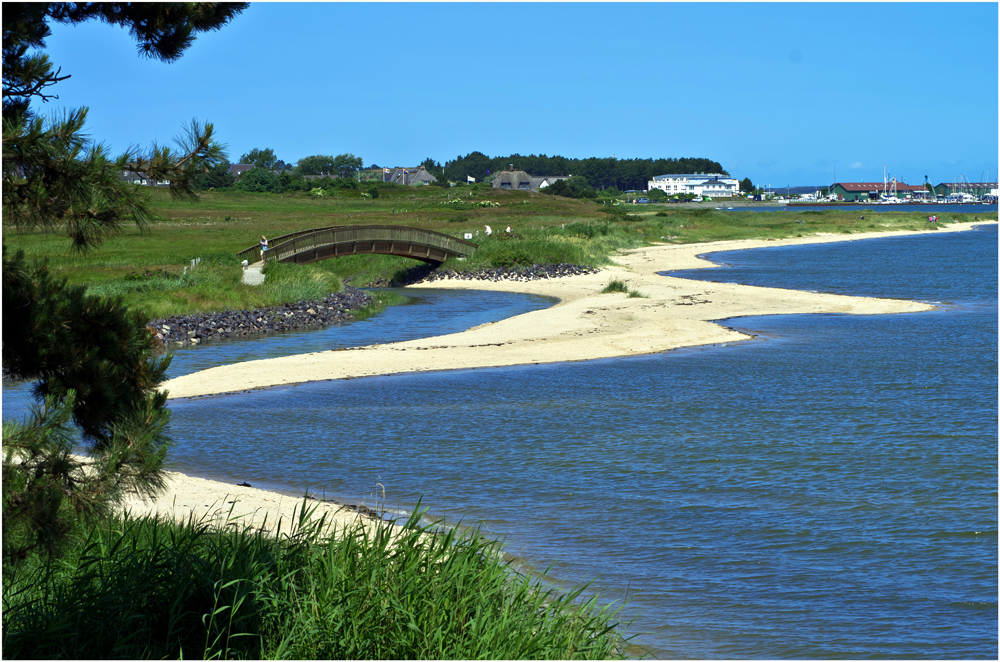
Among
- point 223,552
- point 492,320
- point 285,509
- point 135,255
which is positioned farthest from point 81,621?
point 135,255

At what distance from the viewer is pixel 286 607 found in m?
6.93

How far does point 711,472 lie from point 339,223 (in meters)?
62.4

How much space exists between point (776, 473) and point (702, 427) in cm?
345

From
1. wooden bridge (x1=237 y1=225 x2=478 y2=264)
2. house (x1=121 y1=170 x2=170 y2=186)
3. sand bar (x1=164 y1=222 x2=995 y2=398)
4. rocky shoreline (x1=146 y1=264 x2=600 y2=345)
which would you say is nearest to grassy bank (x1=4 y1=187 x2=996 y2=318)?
house (x1=121 y1=170 x2=170 y2=186)

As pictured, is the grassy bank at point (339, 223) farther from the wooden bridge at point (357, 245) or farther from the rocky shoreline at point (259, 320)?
the wooden bridge at point (357, 245)

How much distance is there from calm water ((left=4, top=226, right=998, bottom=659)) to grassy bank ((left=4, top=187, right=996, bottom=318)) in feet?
17.8

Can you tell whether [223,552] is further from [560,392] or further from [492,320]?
[492,320]

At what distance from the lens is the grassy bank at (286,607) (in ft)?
21.5

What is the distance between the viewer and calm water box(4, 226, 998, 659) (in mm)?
9797

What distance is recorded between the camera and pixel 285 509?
1182cm

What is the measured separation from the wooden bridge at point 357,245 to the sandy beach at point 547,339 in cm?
443

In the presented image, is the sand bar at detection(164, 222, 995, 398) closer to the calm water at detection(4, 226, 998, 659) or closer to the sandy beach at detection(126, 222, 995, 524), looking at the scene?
the sandy beach at detection(126, 222, 995, 524)

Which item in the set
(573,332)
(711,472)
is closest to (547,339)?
(573,332)

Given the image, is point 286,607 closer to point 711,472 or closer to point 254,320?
point 711,472
